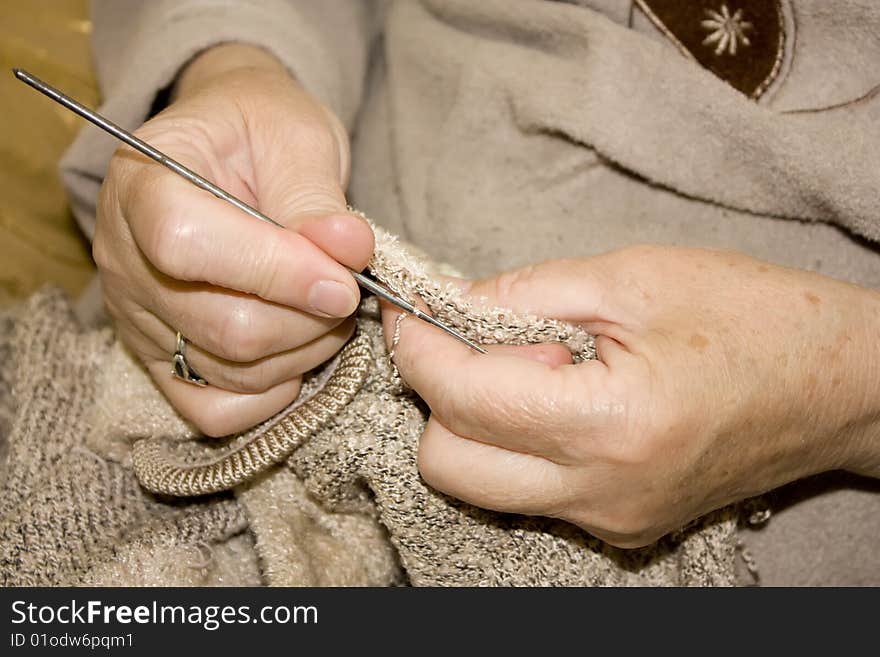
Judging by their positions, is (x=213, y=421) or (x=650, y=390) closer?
(x=650, y=390)

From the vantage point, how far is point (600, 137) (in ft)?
2.38

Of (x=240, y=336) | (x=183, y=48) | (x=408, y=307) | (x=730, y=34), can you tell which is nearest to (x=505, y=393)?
(x=408, y=307)

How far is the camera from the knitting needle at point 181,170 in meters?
0.53

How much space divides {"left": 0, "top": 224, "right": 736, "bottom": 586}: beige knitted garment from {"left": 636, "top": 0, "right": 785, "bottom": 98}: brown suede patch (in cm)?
30

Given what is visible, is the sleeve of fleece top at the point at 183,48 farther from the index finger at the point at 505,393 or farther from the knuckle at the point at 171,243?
the index finger at the point at 505,393

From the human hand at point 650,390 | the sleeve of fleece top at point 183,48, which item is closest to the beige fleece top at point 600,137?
the sleeve of fleece top at point 183,48

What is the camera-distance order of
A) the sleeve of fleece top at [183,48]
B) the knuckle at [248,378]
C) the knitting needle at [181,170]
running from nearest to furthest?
1. the knitting needle at [181,170]
2. the knuckle at [248,378]
3. the sleeve of fleece top at [183,48]

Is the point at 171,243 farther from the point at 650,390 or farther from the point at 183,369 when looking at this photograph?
the point at 650,390

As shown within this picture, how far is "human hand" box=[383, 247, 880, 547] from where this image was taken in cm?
56

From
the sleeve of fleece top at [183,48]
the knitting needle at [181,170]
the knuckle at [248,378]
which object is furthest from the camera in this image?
the sleeve of fleece top at [183,48]

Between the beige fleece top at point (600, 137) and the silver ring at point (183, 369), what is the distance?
11.7 inches

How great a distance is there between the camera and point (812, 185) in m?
0.69

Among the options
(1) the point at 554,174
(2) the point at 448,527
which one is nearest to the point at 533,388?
(2) the point at 448,527

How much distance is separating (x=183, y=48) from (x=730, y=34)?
55 centimetres
